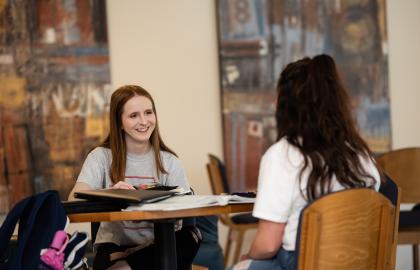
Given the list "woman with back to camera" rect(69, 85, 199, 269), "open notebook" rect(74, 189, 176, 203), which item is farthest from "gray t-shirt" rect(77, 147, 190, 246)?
"open notebook" rect(74, 189, 176, 203)

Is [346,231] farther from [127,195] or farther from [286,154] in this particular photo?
[127,195]

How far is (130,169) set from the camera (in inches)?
120

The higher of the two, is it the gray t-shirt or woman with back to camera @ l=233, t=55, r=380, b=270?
woman with back to camera @ l=233, t=55, r=380, b=270

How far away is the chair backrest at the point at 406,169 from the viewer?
12.8ft

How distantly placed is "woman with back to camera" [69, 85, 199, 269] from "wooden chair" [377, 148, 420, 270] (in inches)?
55.0

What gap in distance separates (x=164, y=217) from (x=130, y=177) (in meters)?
0.86

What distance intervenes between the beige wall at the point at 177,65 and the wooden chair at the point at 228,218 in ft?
0.91

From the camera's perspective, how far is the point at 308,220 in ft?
6.50

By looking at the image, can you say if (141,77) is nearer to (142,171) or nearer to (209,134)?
(209,134)

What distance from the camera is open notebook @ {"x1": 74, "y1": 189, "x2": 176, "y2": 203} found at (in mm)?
2240

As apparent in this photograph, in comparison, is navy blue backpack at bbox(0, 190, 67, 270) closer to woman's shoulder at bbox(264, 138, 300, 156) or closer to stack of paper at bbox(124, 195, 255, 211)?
stack of paper at bbox(124, 195, 255, 211)

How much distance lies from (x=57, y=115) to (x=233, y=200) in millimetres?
2640

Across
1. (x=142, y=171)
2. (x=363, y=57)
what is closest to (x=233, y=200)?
(x=142, y=171)

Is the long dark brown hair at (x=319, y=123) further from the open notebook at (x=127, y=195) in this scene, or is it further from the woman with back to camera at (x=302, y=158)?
the open notebook at (x=127, y=195)
